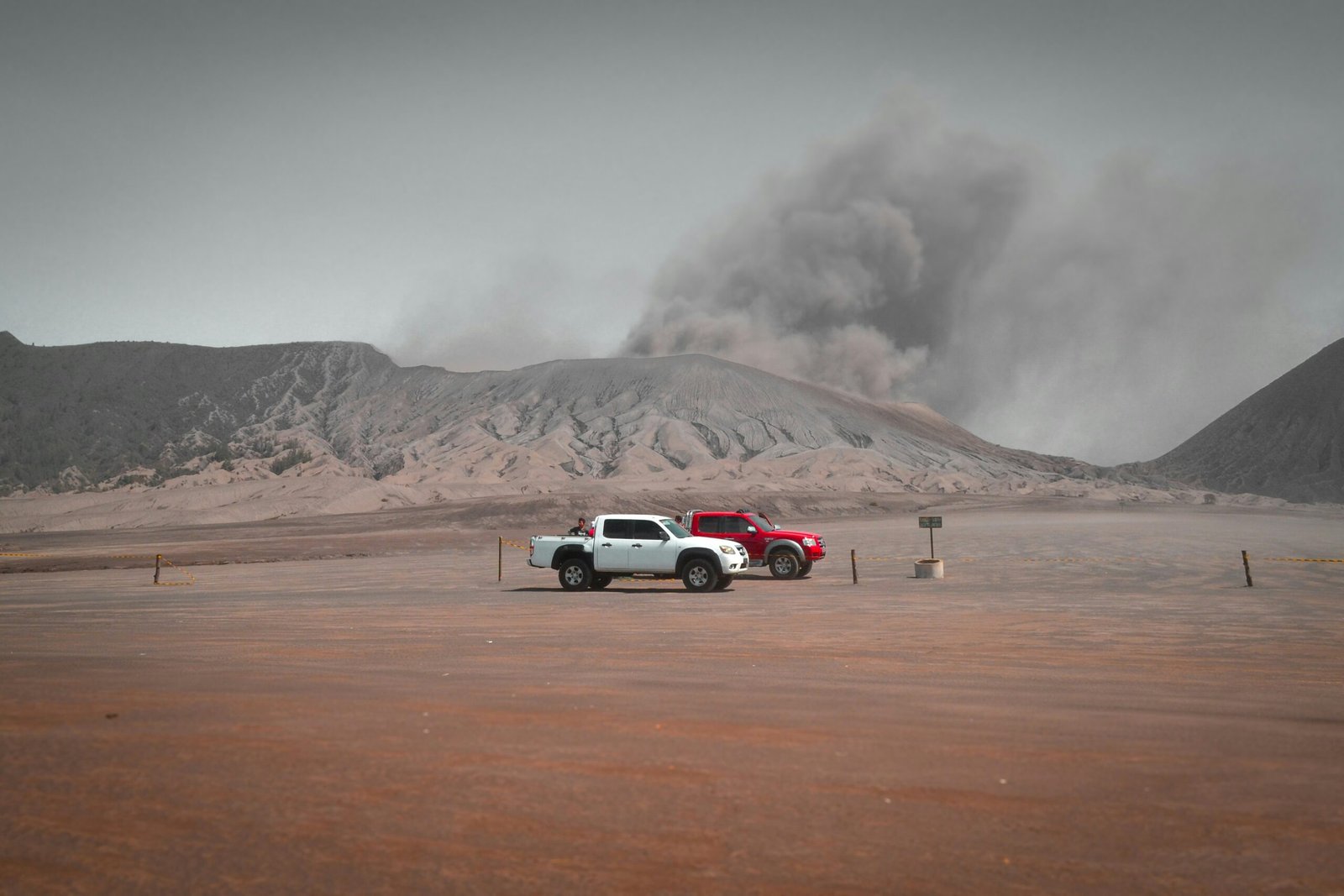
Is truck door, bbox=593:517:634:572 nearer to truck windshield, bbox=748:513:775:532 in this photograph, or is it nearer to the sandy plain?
truck windshield, bbox=748:513:775:532

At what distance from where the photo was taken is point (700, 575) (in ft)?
72.8

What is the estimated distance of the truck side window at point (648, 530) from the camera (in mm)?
22487

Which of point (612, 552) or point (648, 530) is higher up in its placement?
point (648, 530)

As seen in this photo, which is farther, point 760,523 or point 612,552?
point 760,523

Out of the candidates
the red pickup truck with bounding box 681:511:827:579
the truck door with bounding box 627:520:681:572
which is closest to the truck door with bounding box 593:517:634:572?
the truck door with bounding box 627:520:681:572

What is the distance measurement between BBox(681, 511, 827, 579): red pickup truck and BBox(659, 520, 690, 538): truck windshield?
7.19 feet

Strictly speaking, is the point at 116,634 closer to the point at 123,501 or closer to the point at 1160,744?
the point at 1160,744

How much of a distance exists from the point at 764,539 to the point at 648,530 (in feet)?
14.7

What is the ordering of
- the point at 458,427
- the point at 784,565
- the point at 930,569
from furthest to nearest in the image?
the point at 458,427, the point at 784,565, the point at 930,569

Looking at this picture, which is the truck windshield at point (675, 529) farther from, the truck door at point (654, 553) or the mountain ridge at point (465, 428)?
the mountain ridge at point (465, 428)

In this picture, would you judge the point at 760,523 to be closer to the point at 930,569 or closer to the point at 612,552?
the point at 930,569

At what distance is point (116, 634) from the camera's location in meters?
13.3

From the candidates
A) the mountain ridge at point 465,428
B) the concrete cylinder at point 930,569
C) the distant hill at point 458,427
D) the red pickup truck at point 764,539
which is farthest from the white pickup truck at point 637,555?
the distant hill at point 458,427

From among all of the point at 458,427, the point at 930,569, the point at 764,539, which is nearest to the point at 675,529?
the point at 764,539
